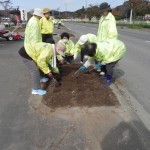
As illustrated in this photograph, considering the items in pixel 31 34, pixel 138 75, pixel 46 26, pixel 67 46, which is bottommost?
pixel 138 75

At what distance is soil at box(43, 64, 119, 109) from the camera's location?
5500 millimetres

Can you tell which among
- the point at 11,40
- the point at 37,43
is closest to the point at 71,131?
the point at 37,43

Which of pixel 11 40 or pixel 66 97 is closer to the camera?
pixel 66 97

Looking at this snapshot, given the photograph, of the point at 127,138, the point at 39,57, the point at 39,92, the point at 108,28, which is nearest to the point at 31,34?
the point at 39,57

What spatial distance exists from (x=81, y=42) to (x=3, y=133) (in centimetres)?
351

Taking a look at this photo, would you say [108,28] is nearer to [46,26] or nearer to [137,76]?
[137,76]

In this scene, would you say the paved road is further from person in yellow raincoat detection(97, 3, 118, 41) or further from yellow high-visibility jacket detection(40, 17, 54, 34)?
yellow high-visibility jacket detection(40, 17, 54, 34)

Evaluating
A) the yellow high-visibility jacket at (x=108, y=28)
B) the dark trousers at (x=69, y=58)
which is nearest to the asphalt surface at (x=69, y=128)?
the yellow high-visibility jacket at (x=108, y=28)

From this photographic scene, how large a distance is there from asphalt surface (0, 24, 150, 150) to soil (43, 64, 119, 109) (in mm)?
225

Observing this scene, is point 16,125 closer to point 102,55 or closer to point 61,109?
point 61,109

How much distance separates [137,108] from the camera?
542cm

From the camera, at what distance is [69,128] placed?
4484 mm

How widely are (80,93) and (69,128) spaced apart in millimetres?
1641

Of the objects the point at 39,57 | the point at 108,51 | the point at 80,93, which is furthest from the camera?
the point at 108,51
